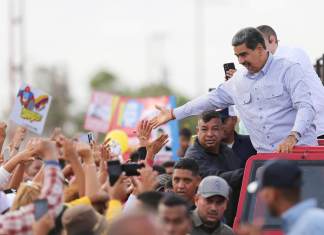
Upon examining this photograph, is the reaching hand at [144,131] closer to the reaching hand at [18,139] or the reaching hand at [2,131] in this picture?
the reaching hand at [2,131]

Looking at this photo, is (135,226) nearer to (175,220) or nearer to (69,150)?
(175,220)

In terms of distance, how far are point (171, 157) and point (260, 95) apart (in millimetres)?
8302

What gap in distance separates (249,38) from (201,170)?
1785 mm

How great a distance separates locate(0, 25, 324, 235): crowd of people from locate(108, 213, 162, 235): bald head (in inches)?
0.5

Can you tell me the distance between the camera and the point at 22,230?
794 centimetres

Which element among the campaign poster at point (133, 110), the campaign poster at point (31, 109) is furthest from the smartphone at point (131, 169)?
the campaign poster at point (133, 110)

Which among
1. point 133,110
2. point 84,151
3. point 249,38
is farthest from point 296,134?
point 133,110

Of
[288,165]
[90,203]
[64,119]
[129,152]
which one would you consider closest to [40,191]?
[90,203]

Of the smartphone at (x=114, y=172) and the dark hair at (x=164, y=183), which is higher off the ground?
the smartphone at (x=114, y=172)

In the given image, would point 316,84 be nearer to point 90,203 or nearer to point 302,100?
point 302,100

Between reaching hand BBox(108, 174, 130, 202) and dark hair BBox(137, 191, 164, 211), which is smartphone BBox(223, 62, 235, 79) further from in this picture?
dark hair BBox(137, 191, 164, 211)

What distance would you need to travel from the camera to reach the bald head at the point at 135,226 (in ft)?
19.9

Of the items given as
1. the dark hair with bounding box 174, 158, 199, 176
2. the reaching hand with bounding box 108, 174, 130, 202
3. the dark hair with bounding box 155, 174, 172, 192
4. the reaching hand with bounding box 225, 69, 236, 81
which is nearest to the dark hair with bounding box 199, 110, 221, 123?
the reaching hand with bounding box 225, 69, 236, 81

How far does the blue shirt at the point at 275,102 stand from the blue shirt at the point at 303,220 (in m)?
3.51
